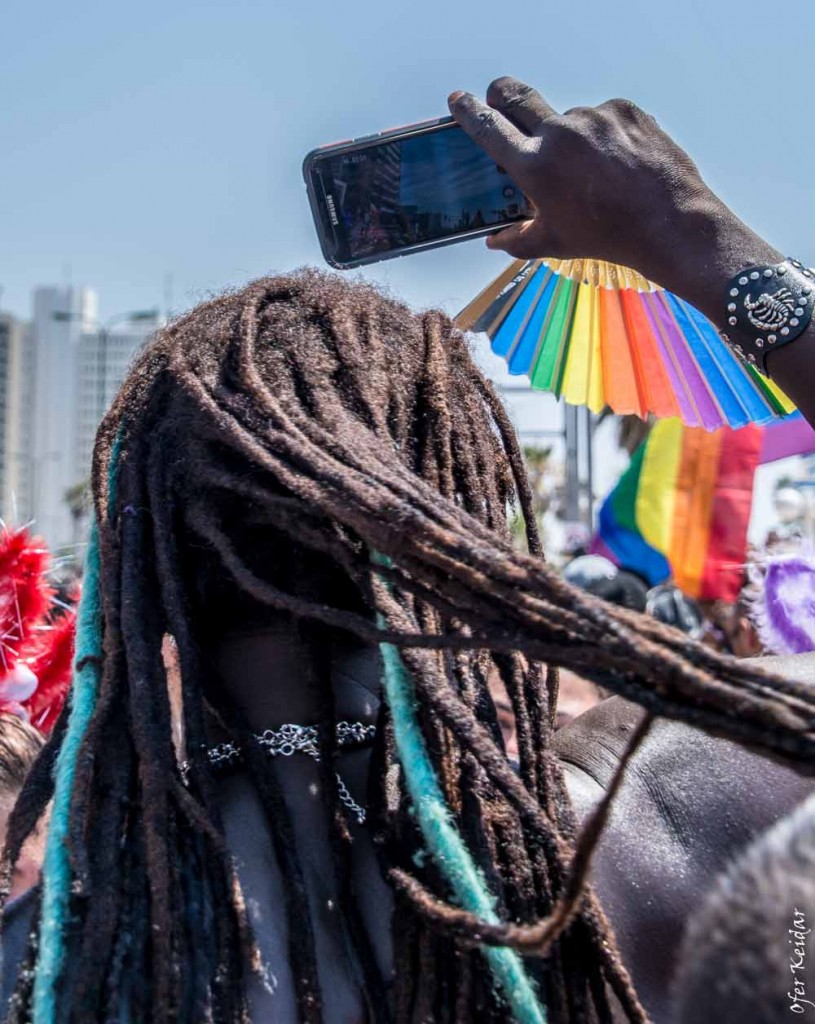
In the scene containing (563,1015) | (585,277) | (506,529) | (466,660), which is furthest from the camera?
(585,277)

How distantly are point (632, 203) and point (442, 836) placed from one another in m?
0.78

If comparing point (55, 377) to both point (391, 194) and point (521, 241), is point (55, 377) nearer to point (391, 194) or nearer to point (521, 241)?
point (391, 194)

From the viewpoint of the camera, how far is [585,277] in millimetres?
2047

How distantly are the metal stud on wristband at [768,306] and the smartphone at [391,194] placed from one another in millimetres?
460

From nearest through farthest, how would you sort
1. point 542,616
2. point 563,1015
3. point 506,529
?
point 542,616 → point 563,1015 → point 506,529

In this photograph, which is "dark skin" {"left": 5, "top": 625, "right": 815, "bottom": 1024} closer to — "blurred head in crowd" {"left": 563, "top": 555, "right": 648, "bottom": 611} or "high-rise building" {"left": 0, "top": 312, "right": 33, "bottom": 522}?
"blurred head in crowd" {"left": 563, "top": 555, "right": 648, "bottom": 611}

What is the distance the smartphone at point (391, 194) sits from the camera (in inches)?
66.8

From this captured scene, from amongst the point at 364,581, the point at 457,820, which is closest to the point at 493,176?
the point at 364,581

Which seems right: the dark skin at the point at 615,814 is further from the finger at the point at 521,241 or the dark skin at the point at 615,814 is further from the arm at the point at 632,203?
the finger at the point at 521,241

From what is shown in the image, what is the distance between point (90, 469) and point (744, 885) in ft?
3.77

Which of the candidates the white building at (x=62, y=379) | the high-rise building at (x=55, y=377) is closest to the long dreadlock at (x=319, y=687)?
the white building at (x=62, y=379)

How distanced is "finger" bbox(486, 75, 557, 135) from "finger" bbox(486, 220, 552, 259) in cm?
12

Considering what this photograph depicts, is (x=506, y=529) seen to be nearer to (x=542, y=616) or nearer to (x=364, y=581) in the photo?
(x=364, y=581)

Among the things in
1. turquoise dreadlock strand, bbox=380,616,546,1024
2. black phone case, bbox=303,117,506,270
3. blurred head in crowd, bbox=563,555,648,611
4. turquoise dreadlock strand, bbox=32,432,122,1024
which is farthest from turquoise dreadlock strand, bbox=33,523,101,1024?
blurred head in crowd, bbox=563,555,648,611
